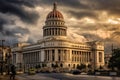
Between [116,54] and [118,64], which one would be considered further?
[116,54]

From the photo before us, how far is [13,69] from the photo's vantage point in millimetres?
52406

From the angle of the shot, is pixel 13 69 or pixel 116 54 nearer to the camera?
pixel 13 69

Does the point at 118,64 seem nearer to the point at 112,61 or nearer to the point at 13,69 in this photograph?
the point at 112,61

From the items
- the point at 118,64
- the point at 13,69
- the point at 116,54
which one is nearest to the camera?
the point at 13,69

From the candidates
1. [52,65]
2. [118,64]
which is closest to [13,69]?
[118,64]

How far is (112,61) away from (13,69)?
53.9 meters

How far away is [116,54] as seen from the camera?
101m

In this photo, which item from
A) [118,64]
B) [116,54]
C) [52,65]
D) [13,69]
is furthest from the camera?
[52,65]

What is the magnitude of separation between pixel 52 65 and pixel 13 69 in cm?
14689

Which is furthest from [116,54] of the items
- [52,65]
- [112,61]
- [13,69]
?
[52,65]

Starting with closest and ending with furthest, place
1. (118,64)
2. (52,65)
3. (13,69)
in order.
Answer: (13,69) < (118,64) < (52,65)

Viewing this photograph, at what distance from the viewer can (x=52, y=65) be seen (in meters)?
199

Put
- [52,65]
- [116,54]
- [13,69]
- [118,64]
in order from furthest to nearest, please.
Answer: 1. [52,65]
2. [116,54]
3. [118,64]
4. [13,69]

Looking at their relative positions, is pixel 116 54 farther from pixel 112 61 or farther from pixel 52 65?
pixel 52 65
